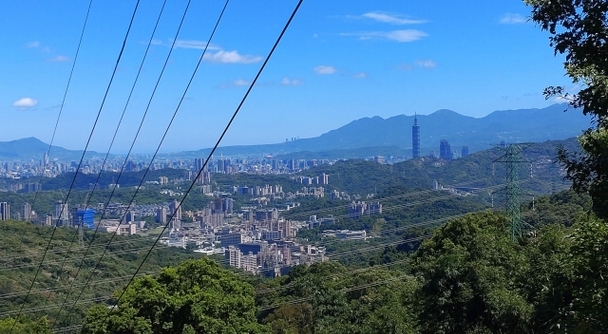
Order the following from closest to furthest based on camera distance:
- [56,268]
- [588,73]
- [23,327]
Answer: [588,73] → [23,327] → [56,268]

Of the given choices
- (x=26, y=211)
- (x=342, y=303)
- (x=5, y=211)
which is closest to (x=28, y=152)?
(x=26, y=211)

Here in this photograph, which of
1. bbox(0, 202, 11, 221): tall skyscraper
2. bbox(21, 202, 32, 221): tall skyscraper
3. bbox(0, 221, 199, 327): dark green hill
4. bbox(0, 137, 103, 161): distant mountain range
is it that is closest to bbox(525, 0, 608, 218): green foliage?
bbox(0, 221, 199, 327): dark green hill

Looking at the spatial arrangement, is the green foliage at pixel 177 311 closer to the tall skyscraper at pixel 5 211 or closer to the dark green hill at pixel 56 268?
the dark green hill at pixel 56 268

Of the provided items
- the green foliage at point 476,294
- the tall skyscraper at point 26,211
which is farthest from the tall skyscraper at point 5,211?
the green foliage at point 476,294

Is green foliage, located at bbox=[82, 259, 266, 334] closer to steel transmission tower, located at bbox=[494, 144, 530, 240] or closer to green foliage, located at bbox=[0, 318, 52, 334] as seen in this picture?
green foliage, located at bbox=[0, 318, 52, 334]

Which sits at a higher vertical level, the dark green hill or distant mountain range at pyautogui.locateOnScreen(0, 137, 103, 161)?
distant mountain range at pyautogui.locateOnScreen(0, 137, 103, 161)

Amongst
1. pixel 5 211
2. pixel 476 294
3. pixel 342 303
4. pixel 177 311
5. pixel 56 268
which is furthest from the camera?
pixel 5 211

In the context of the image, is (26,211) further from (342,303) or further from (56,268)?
(342,303)

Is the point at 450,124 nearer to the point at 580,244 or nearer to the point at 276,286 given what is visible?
the point at 276,286
